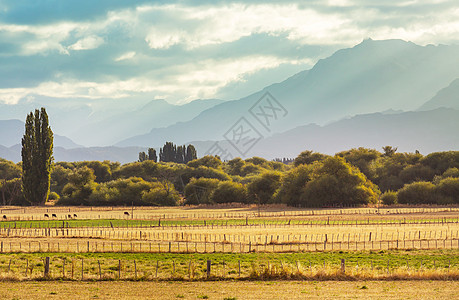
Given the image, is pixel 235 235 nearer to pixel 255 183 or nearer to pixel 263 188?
pixel 255 183

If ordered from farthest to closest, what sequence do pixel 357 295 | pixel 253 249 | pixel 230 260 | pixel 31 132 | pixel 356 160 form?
pixel 356 160
pixel 31 132
pixel 253 249
pixel 230 260
pixel 357 295

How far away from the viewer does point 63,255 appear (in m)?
55.1

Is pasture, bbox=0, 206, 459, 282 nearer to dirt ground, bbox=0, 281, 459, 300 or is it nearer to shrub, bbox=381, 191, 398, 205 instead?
dirt ground, bbox=0, 281, 459, 300

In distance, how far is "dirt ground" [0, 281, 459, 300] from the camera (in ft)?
117

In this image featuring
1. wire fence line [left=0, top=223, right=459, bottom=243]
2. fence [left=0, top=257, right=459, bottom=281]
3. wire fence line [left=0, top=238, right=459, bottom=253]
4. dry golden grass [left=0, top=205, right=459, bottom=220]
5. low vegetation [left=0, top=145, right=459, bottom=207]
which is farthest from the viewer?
low vegetation [left=0, top=145, right=459, bottom=207]

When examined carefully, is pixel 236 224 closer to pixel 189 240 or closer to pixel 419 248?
pixel 189 240

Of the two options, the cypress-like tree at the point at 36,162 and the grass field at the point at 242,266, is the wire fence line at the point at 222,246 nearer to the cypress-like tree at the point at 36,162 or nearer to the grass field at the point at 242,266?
the grass field at the point at 242,266

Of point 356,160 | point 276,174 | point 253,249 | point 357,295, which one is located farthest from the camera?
point 356,160

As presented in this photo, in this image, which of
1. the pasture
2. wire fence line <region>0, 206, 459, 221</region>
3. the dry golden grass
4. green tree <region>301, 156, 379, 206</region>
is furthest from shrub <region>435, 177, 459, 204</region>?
the pasture

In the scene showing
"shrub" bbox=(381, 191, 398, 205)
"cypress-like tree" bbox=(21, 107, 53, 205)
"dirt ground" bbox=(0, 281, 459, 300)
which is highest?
"cypress-like tree" bbox=(21, 107, 53, 205)

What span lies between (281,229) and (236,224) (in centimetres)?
1275

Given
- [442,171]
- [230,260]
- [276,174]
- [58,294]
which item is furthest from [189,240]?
[442,171]

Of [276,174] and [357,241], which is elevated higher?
[276,174]

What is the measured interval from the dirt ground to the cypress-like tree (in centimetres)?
9493
